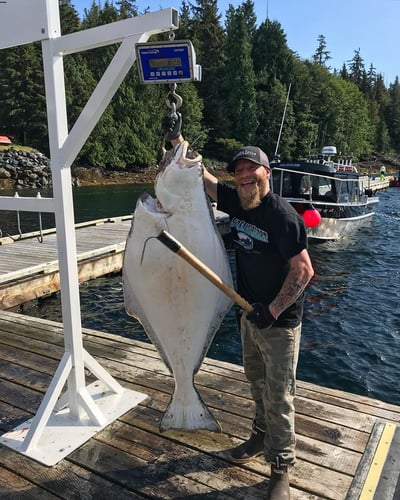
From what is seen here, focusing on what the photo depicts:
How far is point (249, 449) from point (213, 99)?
194 feet

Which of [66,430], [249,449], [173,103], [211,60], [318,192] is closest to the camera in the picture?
[173,103]

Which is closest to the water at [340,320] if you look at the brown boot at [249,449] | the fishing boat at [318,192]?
the fishing boat at [318,192]

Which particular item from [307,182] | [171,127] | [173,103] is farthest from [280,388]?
[307,182]

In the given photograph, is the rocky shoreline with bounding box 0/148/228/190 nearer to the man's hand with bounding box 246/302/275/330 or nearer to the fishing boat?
the fishing boat

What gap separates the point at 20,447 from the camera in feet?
9.91

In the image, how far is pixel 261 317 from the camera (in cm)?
240

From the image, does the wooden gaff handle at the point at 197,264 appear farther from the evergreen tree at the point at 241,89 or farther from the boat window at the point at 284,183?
the evergreen tree at the point at 241,89

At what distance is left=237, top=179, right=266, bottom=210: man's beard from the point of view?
98.4 inches

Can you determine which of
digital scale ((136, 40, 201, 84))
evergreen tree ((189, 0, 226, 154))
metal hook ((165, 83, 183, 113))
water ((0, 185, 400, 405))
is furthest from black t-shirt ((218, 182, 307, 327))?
evergreen tree ((189, 0, 226, 154))

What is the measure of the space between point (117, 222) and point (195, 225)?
12.8m

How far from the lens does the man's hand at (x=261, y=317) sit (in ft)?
7.86

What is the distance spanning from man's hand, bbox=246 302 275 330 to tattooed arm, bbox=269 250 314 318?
3cm

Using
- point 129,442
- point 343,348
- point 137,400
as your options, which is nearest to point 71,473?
point 129,442

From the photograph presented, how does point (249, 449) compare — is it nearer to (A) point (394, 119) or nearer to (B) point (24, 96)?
(B) point (24, 96)
